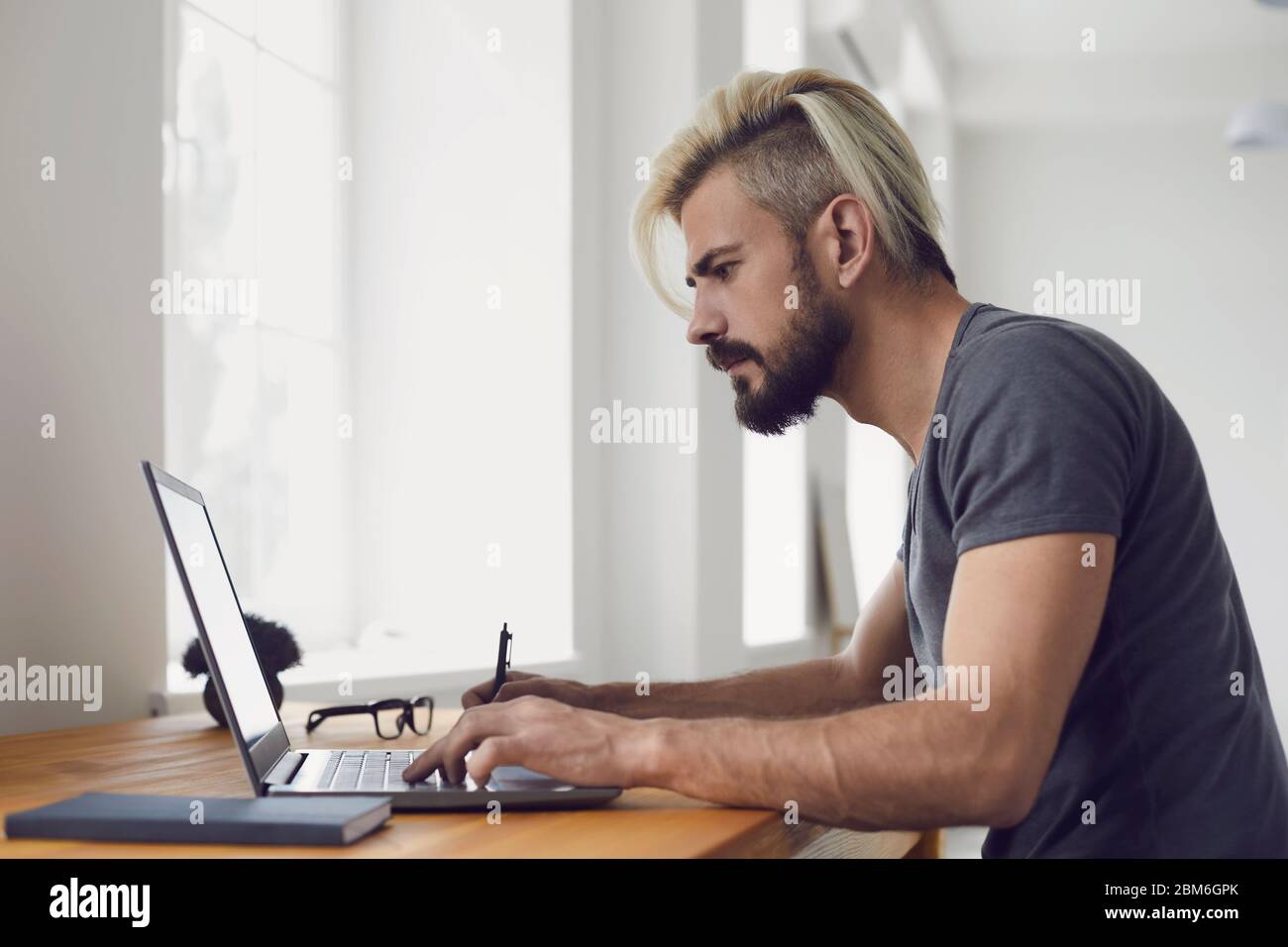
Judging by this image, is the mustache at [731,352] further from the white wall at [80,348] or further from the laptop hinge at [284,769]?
the white wall at [80,348]

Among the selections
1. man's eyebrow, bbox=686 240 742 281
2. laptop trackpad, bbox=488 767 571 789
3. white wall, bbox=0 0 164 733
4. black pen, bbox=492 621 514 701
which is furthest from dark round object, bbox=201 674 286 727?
man's eyebrow, bbox=686 240 742 281

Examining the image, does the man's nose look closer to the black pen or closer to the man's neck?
the man's neck

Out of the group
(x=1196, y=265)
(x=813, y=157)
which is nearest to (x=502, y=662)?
(x=813, y=157)

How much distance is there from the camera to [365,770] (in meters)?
1.19

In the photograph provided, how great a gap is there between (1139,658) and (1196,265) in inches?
226

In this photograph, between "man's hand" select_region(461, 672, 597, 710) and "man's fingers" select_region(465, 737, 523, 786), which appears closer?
"man's fingers" select_region(465, 737, 523, 786)

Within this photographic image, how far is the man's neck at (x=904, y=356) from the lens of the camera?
140cm

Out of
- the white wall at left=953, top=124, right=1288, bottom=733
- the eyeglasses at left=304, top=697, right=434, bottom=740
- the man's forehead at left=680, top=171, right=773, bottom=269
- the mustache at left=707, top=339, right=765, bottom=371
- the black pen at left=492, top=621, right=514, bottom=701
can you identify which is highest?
the white wall at left=953, top=124, right=1288, bottom=733

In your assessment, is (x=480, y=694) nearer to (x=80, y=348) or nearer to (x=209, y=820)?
(x=209, y=820)

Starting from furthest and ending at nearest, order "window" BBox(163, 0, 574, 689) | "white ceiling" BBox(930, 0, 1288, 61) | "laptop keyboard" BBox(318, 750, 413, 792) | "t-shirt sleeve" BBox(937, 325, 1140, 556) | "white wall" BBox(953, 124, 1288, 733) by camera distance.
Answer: "white wall" BBox(953, 124, 1288, 733) → "white ceiling" BBox(930, 0, 1288, 61) → "window" BBox(163, 0, 574, 689) → "laptop keyboard" BBox(318, 750, 413, 792) → "t-shirt sleeve" BBox(937, 325, 1140, 556)

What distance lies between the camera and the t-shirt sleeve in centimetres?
98

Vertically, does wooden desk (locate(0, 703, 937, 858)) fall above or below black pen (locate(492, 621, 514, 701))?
below

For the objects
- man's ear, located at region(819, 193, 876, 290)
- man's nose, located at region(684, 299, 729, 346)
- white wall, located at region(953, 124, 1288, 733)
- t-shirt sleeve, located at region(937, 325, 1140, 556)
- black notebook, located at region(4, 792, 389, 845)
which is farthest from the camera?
white wall, located at region(953, 124, 1288, 733)
